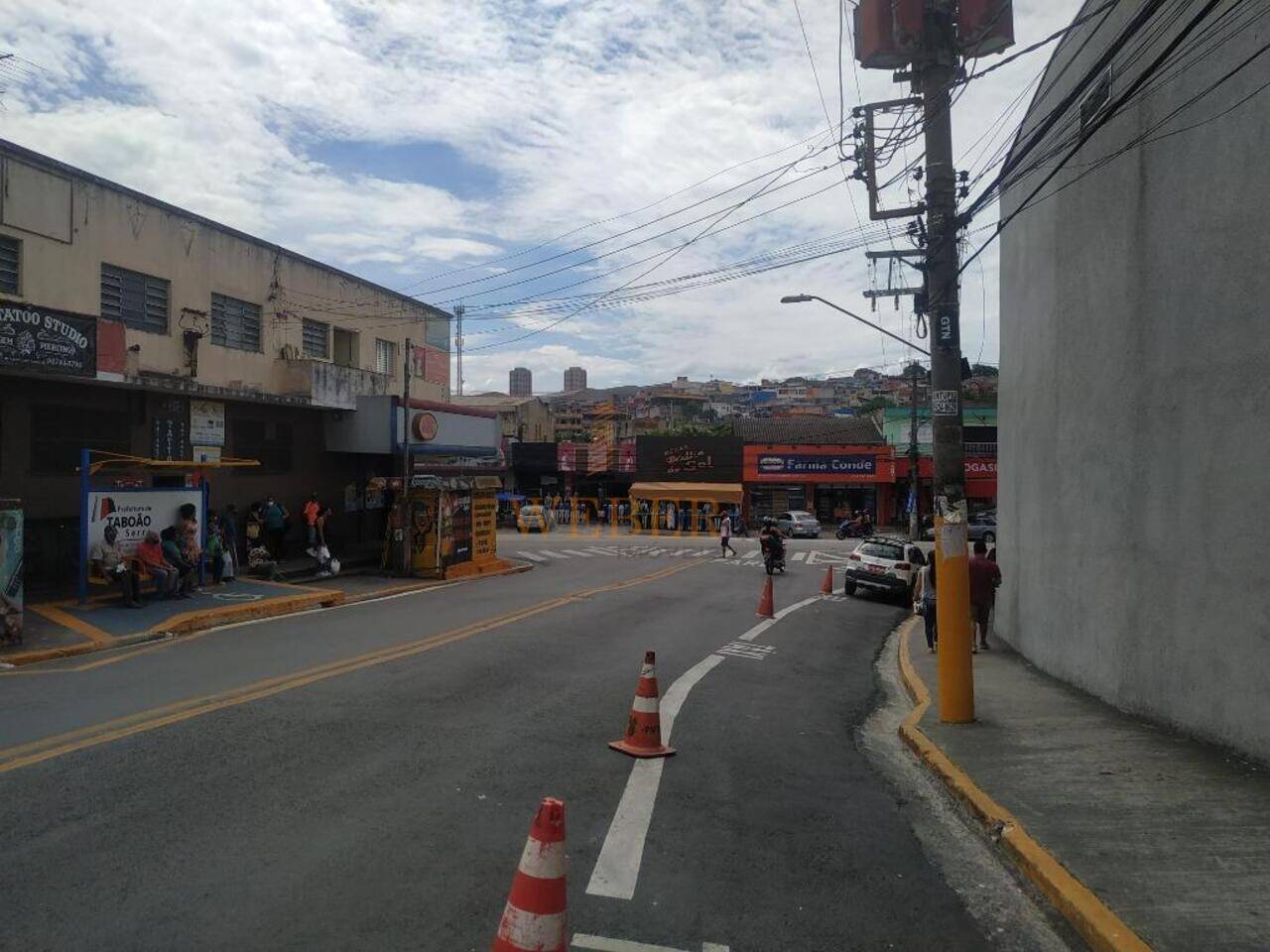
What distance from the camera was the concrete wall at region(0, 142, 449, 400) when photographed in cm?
1559

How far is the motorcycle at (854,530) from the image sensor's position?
1775 inches

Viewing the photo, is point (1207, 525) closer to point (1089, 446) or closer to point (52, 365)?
point (1089, 446)

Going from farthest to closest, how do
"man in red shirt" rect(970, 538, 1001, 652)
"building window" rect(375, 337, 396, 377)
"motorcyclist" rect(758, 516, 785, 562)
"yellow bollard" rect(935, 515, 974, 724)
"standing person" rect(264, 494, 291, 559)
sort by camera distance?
1. "building window" rect(375, 337, 396, 377)
2. "motorcyclist" rect(758, 516, 785, 562)
3. "standing person" rect(264, 494, 291, 559)
4. "man in red shirt" rect(970, 538, 1001, 652)
5. "yellow bollard" rect(935, 515, 974, 724)

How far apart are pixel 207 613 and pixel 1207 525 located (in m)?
13.2

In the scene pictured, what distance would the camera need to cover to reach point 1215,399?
279 inches

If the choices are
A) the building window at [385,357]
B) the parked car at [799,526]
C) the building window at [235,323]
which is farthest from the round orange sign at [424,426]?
the parked car at [799,526]

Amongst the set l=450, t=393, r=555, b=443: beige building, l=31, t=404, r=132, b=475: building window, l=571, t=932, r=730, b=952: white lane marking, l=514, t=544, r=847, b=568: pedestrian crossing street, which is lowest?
l=514, t=544, r=847, b=568: pedestrian crossing street

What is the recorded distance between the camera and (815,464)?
169 feet

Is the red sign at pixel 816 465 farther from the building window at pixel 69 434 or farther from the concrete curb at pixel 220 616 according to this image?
the building window at pixel 69 434

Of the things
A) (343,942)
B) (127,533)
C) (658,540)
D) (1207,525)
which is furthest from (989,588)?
(658,540)

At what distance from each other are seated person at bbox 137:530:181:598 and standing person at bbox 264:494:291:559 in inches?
218

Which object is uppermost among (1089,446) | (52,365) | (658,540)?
(52,365)

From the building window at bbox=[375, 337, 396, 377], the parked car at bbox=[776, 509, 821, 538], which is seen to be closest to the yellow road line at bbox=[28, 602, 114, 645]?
the building window at bbox=[375, 337, 396, 377]

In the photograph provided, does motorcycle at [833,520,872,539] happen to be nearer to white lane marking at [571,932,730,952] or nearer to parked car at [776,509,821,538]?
parked car at [776,509,821,538]
